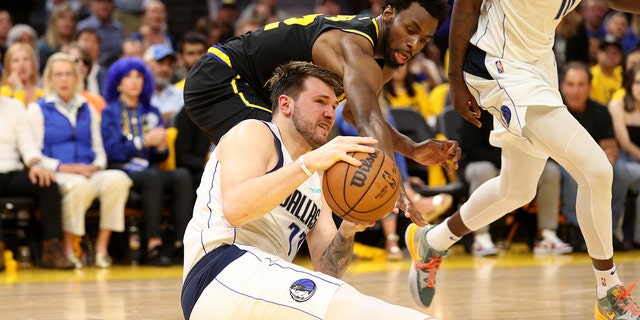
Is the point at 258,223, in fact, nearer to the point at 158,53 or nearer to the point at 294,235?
the point at 294,235

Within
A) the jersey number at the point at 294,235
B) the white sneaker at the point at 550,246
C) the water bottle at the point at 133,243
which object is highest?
the jersey number at the point at 294,235

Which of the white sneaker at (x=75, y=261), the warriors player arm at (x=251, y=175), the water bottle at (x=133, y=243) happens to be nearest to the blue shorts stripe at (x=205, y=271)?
the warriors player arm at (x=251, y=175)

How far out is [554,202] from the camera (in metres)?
8.50

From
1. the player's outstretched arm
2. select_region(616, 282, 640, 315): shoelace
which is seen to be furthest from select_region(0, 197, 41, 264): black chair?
select_region(616, 282, 640, 315): shoelace

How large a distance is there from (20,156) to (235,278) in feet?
17.1

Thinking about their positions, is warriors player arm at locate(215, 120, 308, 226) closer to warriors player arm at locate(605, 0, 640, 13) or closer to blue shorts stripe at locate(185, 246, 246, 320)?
blue shorts stripe at locate(185, 246, 246, 320)

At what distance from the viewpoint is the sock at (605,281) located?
4512 mm

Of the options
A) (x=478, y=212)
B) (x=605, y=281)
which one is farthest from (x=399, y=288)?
(x=605, y=281)

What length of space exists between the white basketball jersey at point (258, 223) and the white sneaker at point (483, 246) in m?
4.81

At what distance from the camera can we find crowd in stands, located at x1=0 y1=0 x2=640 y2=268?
305 inches

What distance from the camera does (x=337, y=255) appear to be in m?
3.81

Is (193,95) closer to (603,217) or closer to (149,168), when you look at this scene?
(603,217)

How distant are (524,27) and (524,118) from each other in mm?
482

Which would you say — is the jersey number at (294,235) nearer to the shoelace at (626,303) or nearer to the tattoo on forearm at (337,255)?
the tattoo on forearm at (337,255)
